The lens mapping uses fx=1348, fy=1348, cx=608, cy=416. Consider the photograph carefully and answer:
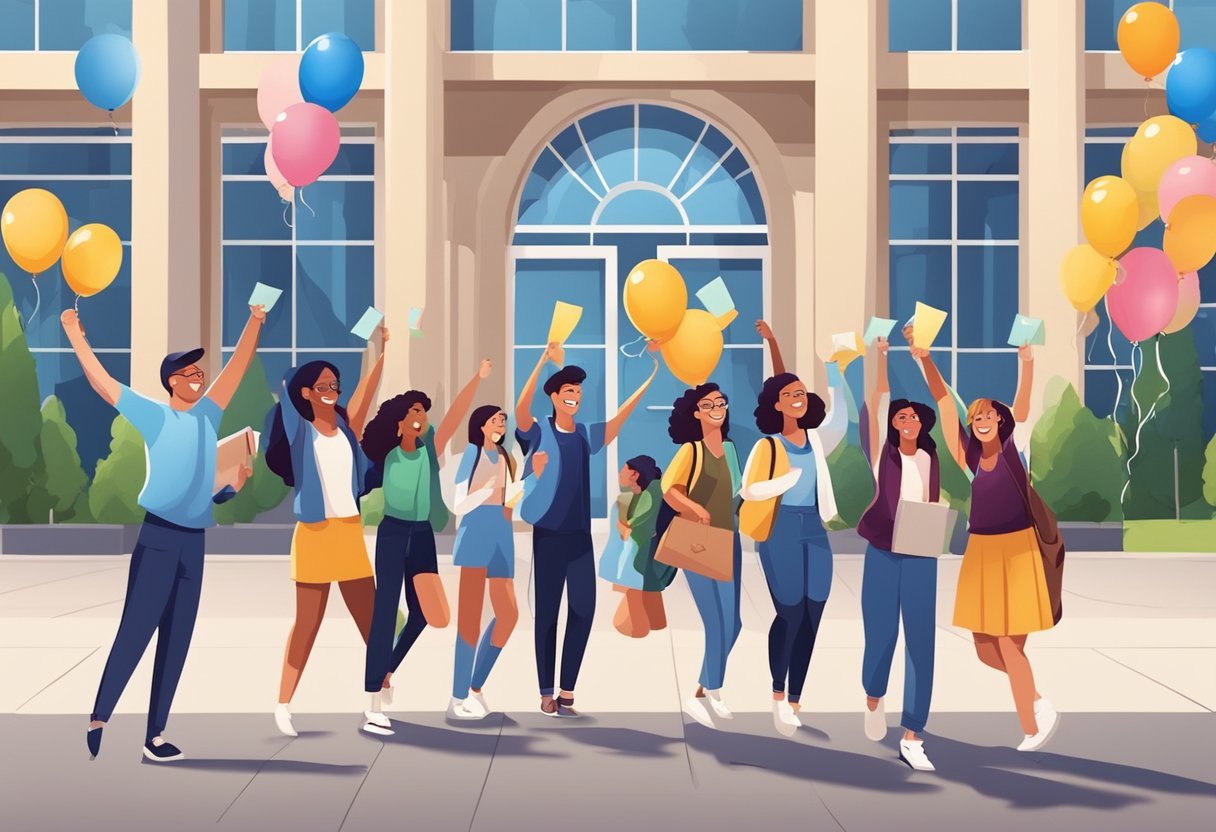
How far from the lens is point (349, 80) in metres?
12.9

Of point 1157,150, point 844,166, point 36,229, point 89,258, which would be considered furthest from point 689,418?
point 844,166

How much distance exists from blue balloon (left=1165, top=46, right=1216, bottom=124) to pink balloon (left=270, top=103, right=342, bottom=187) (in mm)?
8211

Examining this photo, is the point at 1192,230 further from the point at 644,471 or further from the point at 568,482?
the point at 568,482

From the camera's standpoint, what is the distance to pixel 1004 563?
6504 mm

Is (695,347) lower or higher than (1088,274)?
lower

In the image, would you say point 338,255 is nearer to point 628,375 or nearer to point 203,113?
point 203,113

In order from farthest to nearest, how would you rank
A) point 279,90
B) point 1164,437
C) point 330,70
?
point 1164,437 < point 279,90 < point 330,70

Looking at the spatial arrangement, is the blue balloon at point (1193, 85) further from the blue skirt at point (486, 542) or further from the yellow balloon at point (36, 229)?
the yellow balloon at point (36, 229)

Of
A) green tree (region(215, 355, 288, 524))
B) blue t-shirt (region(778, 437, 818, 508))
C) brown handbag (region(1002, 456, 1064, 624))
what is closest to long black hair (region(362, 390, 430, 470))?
blue t-shirt (region(778, 437, 818, 508))

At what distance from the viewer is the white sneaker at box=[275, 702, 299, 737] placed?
684 cm

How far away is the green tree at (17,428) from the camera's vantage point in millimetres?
14617

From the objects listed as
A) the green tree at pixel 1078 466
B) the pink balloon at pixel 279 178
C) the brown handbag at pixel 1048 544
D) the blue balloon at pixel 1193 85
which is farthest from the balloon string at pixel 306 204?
the brown handbag at pixel 1048 544

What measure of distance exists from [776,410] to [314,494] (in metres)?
2.43

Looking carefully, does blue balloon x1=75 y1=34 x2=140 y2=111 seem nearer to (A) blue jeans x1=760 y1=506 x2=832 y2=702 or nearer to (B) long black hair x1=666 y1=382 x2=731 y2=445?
(B) long black hair x1=666 y1=382 x2=731 y2=445
